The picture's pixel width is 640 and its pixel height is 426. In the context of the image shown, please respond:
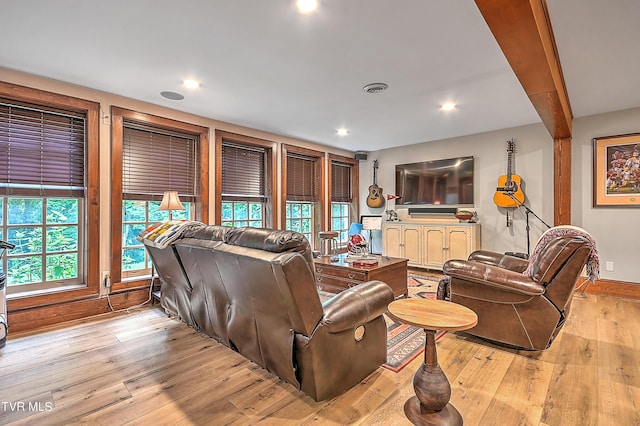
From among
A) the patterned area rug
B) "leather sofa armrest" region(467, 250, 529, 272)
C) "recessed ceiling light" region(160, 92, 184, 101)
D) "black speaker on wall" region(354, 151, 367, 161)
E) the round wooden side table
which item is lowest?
the patterned area rug

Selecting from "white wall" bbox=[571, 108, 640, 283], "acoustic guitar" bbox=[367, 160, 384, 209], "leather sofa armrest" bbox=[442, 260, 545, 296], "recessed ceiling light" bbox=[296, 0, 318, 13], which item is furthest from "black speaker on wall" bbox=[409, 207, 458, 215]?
"recessed ceiling light" bbox=[296, 0, 318, 13]

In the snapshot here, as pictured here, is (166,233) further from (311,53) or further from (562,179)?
(562,179)

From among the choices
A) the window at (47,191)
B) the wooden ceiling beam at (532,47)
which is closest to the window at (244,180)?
the window at (47,191)

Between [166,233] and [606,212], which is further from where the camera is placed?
[606,212]

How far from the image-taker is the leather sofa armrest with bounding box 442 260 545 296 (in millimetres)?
2250

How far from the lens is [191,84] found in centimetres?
311

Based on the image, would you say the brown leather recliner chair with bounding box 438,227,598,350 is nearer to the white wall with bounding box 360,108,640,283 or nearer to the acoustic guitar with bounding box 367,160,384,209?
the white wall with bounding box 360,108,640,283

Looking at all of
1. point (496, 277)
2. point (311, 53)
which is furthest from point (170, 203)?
point (496, 277)

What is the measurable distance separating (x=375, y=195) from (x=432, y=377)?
4961mm

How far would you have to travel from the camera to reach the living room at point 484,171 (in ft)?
10.2

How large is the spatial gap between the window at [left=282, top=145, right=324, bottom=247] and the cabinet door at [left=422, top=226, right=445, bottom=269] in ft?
6.29

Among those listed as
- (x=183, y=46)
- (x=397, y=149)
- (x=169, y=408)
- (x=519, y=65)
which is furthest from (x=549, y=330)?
(x=397, y=149)

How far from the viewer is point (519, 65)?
6.96 feet

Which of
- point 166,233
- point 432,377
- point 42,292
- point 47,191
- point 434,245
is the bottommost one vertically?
point 432,377
